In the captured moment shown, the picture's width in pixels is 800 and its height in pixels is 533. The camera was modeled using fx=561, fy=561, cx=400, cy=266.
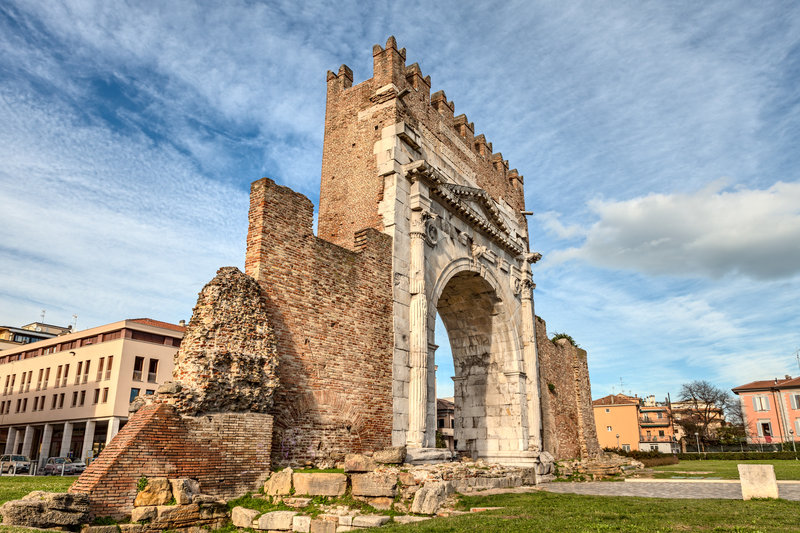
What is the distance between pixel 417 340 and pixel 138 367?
1122 inches

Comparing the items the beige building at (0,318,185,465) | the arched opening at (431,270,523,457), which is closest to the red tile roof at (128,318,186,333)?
the beige building at (0,318,185,465)

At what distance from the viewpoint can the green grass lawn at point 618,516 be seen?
22.3 ft

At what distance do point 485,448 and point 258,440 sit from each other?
38.8ft

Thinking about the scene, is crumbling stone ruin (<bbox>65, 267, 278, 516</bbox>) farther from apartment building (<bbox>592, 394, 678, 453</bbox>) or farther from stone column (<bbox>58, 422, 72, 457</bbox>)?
apartment building (<bbox>592, 394, 678, 453</bbox>)

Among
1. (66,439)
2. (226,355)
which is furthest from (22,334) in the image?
(226,355)

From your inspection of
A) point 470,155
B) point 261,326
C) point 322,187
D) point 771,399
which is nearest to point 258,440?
point 261,326

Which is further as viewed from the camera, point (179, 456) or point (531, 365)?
point (531, 365)

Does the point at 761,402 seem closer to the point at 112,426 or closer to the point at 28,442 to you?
the point at 112,426

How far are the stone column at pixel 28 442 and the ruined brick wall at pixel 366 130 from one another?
36355 millimetres

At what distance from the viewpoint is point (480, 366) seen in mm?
20906

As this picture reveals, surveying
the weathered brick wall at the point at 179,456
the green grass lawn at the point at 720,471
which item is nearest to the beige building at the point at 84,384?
the weathered brick wall at the point at 179,456

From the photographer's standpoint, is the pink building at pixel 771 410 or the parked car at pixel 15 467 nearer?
the parked car at pixel 15 467

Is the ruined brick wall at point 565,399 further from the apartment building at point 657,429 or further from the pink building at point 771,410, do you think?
the apartment building at point 657,429

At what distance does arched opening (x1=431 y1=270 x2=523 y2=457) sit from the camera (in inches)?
771
